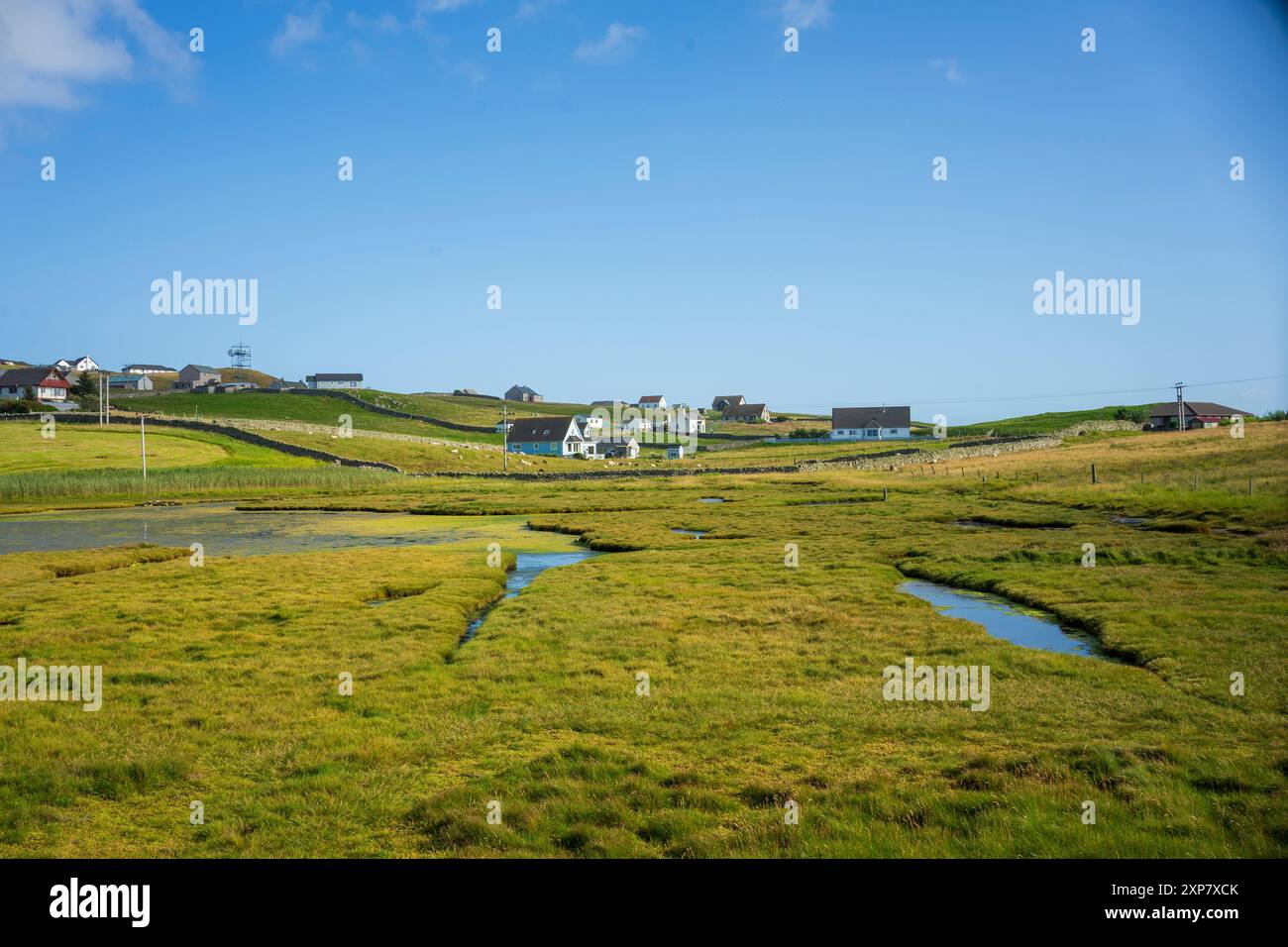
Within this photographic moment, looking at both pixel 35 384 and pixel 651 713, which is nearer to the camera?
pixel 651 713

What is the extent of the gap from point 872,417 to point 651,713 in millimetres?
169976

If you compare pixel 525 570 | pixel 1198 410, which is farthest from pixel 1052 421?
pixel 525 570

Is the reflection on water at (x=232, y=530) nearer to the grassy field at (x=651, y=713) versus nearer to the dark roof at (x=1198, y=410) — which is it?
the grassy field at (x=651, y=713)

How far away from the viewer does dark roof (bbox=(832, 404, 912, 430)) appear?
175 meters

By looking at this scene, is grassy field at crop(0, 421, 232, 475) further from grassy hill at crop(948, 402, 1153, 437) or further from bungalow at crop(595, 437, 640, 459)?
grassy hill at crop(948, 402, 1153, 437)

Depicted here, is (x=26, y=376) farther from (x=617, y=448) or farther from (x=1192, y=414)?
(x=1192, y=414)

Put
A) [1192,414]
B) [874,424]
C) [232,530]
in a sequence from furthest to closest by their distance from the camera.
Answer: [874,424]
[1192,414]
[232,530]

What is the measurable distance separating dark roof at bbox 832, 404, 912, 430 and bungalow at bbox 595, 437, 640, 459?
47.0 meters

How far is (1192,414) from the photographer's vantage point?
14988 cm

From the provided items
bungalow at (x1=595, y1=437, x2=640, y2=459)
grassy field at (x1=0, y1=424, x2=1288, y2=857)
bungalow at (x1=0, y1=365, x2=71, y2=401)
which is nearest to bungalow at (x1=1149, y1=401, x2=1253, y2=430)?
bungalow at (x1=595, y1=437, x2=640, y2=459)

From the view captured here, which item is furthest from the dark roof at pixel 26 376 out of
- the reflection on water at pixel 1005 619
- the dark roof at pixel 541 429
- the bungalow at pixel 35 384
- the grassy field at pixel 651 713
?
the reflection on water at pixel 1005 619

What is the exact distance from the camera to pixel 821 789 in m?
11.6
